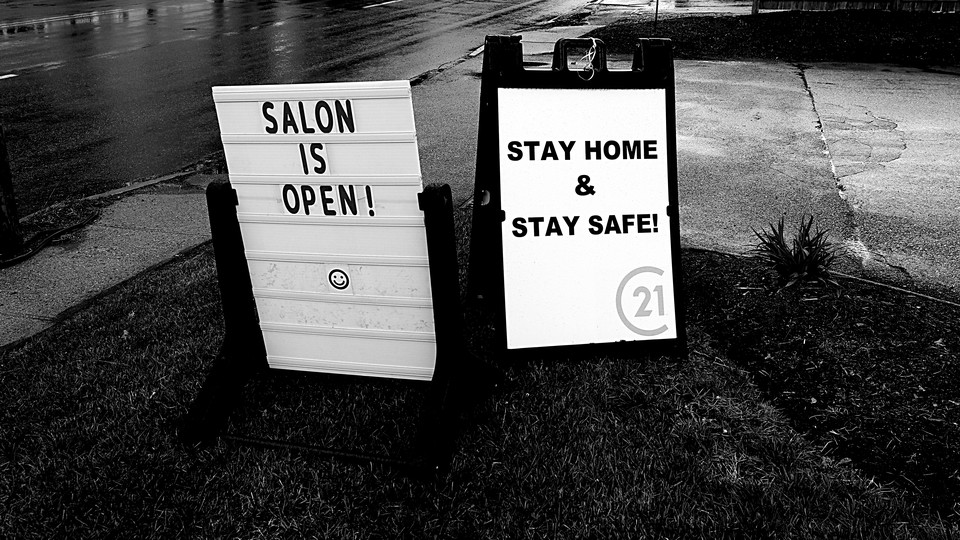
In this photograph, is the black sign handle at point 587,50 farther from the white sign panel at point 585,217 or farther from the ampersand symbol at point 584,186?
the ampersand symbol at point 584,186

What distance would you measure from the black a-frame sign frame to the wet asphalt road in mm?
3968

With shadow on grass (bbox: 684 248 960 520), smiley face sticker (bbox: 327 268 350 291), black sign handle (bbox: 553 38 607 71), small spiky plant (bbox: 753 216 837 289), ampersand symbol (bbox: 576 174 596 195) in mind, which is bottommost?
shadow on grass (bbox: 684 248 960 520)

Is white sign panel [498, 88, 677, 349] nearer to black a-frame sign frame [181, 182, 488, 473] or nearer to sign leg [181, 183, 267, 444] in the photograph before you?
black a-frame sign frame [181, 182, 488, 473]

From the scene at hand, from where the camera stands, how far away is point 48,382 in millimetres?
3715

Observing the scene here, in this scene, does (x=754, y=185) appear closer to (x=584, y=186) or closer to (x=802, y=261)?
(x=802, y=261)

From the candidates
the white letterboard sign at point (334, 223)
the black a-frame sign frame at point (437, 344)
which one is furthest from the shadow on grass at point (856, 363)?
the white letterboard sign at point (334, 223)

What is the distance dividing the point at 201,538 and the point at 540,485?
4.04 ft

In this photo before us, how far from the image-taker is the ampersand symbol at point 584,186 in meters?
3.57

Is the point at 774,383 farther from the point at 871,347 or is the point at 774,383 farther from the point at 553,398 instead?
the point at 553,398

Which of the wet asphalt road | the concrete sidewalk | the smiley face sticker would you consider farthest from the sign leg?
the wet asphalt road

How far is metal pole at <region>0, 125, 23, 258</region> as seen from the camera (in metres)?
5.12

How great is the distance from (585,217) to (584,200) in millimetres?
78

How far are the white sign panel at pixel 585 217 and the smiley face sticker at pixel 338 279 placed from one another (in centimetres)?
75

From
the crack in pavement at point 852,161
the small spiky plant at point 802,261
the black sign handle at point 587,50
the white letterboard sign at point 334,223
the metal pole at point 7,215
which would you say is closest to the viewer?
the white letterboard sign at point 334,223
